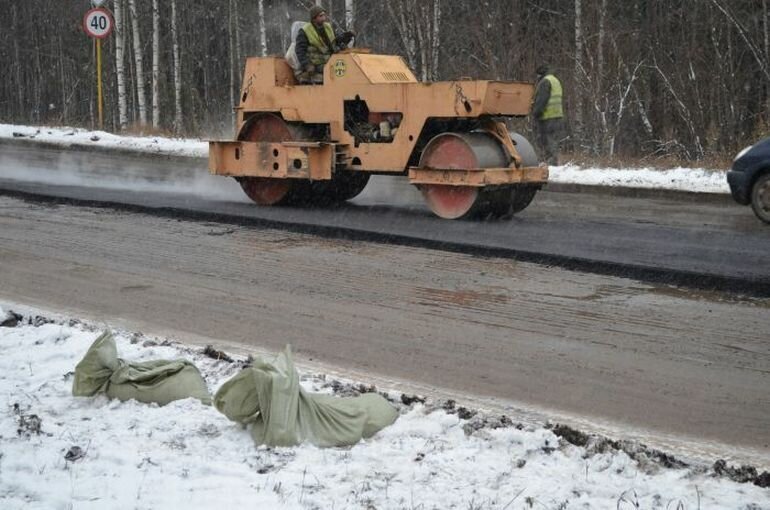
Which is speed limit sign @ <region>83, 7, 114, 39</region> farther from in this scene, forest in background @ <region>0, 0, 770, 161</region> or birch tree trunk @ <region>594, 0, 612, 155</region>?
birch tree trunk @ <region>594, 0, 612, 155</region>

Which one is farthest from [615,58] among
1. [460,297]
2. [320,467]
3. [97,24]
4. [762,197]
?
[320,467]

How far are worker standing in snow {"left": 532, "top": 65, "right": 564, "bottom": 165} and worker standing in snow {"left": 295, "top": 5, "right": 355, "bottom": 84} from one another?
18.5 ft

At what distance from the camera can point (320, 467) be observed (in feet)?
14.9

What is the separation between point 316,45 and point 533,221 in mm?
3630

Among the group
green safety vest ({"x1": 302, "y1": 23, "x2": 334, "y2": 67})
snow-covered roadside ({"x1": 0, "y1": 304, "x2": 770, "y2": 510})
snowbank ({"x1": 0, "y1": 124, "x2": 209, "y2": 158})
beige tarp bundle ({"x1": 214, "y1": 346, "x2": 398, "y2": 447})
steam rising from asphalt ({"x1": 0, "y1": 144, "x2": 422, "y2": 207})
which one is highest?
green safety vest ({"x1": 302, "y1": 23, "x2": 334, "y2": 67})

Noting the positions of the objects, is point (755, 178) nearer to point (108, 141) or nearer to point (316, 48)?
point (316, 48)

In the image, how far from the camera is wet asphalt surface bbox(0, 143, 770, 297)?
9.22 meters

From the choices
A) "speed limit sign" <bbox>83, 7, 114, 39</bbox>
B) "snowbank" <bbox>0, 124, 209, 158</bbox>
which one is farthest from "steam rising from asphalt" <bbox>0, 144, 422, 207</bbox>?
"speed limit sign" <bbox>83, 7, 114, 39</bbox>

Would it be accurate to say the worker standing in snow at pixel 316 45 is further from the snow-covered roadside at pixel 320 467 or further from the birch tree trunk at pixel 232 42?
the birch tree trunk at pixel 232 42

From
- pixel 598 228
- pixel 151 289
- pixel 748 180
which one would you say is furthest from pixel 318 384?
pixel 748 180

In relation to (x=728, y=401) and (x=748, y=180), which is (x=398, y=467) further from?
(x=748, y=180)

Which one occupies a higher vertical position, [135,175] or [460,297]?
[135,175]

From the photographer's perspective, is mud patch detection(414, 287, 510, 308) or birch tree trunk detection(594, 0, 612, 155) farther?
birch tree trunk detection(594, 0, 612, 155)

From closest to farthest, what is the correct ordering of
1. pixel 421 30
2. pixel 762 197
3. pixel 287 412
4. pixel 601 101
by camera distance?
1. pixel 287 412
2. pixel 762 197
3. pixel 601 101
4. pixel 421 30
